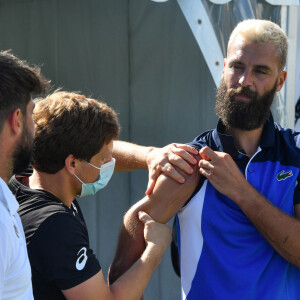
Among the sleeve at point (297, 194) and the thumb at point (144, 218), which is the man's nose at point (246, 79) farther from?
the thumb at point (144, 218)

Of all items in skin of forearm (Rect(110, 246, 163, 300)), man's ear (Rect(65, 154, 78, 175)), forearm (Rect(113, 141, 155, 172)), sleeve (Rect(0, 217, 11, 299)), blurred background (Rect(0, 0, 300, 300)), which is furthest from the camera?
blurred background (Rect(0, 0, 300, 300))

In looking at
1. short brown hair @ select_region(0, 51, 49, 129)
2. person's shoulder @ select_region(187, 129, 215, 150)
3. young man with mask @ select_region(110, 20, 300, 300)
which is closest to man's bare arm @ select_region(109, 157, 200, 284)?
young man with mask @ select_region(110, 20, 300, 300)

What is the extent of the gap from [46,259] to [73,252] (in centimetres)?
9

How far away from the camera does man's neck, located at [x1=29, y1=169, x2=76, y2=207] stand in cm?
197

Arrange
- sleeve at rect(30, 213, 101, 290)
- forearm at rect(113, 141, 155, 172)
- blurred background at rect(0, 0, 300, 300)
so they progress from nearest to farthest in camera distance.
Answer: sleeve at rect(30, 213, 101, 290) < forearm at rect(113, 141, 155, 172) < blurred background at rect(0, 0, 300, 300)

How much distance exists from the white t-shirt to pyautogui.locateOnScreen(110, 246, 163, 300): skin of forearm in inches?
18.0

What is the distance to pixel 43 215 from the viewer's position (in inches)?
70.4

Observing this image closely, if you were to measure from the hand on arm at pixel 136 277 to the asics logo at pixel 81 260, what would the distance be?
0.05 m

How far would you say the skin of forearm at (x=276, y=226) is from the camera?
1.91 m

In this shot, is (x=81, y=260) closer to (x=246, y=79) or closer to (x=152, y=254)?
(x=152, y=254)

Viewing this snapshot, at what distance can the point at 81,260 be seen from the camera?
5.86 ft

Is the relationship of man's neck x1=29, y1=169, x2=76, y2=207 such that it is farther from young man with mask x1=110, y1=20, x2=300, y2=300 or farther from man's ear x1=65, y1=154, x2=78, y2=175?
young man with mask x1=110, y1=20, x2=300, y2=300

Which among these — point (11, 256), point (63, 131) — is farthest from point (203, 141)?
point (11, 256)

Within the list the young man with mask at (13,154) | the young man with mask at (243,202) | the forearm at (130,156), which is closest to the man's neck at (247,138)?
the young man with mask at (243,202)
